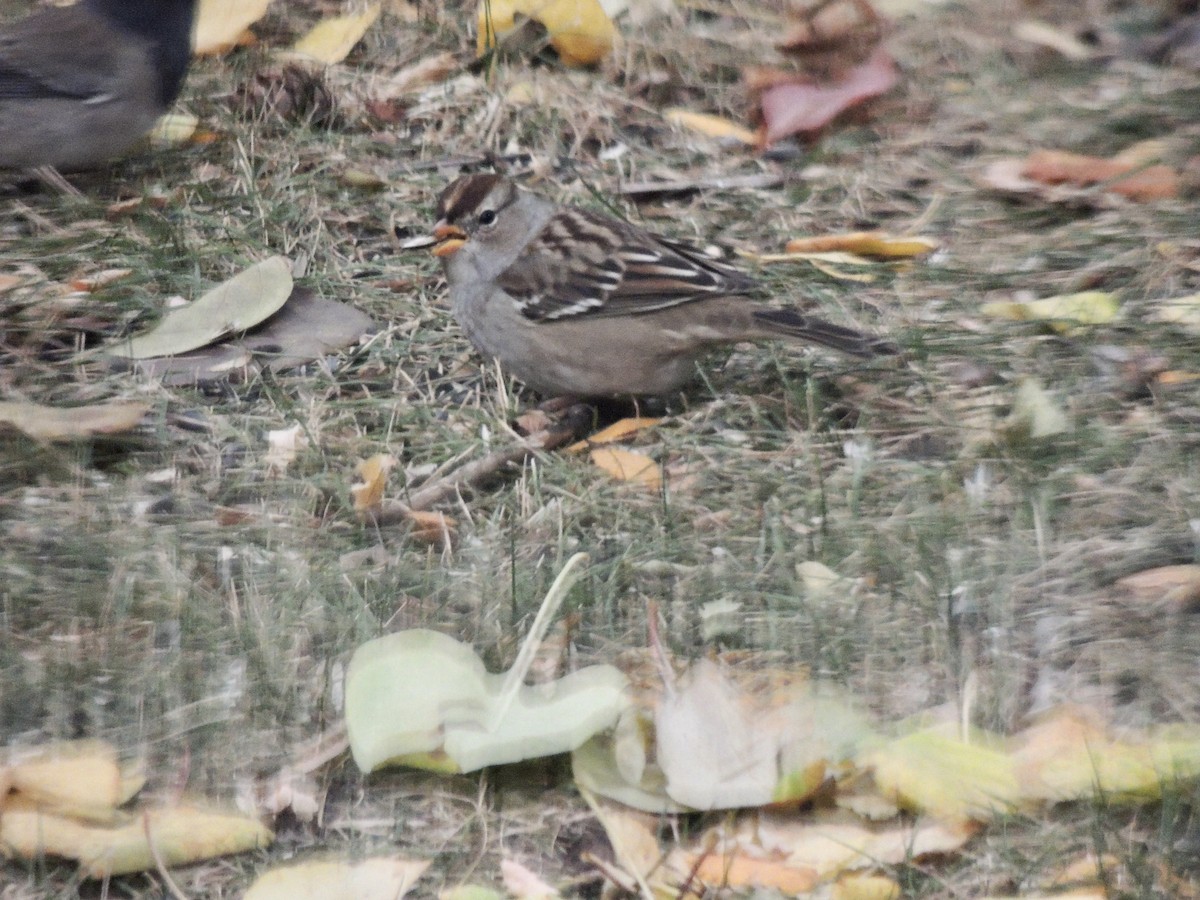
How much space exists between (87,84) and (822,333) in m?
2.76

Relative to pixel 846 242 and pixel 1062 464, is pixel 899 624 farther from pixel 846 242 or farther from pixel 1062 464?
pixel 846 242

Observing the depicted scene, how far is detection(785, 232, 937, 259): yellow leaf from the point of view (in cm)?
471

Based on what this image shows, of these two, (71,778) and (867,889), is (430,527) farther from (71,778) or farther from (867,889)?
(867,889)

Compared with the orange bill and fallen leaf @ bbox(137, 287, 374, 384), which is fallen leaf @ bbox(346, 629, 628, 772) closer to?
fallen leaf @ bbox(137, 287, 374, 384)

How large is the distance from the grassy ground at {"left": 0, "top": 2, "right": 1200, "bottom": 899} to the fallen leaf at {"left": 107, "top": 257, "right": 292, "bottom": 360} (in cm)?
15

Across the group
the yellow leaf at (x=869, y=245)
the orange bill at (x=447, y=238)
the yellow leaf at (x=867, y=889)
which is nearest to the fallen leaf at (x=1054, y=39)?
the yellow leaf at (x=869, y=245)

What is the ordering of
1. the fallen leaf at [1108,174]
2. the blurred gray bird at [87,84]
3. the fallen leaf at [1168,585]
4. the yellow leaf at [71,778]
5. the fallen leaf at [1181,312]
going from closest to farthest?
the yellow leaf at [71,778], the fallen leaf at [1168,585], the fallen leaf at [1181,312], the fallen leaf at [1108,174], the blurred gray bird at [87,84]

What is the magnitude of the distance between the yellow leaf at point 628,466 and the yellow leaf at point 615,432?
68 millimetres

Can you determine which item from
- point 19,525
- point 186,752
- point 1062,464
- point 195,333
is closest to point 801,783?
point 186,752

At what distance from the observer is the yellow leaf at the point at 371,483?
11.8 ft

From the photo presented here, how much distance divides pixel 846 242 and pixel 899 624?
2.00 m

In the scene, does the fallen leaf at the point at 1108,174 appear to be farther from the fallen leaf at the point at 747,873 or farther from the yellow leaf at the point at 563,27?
the fallen leaf at the point at 747,873

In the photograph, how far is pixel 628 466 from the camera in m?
3.79

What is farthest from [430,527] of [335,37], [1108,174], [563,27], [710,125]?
[335,37]
